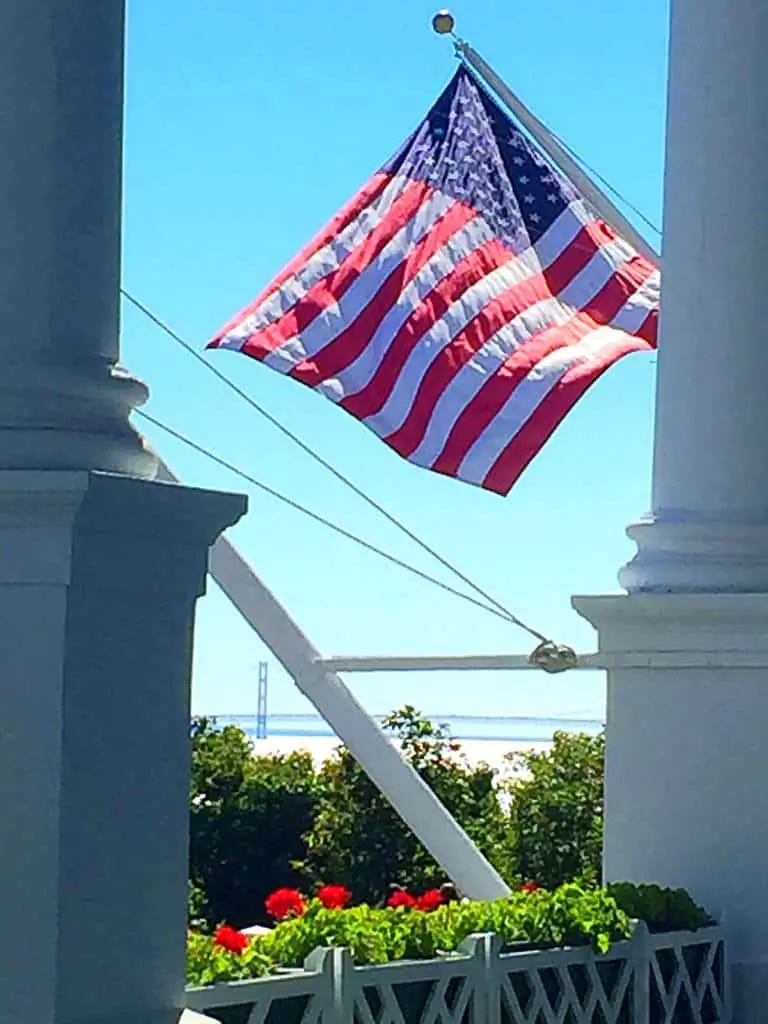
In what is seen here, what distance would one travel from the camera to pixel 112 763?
578 cm

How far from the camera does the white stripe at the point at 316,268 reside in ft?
41.1

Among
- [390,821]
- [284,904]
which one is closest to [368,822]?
[390,821]

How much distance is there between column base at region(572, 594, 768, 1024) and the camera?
9.09 m

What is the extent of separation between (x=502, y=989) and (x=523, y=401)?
17.9ft

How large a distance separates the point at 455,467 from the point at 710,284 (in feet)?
10.0

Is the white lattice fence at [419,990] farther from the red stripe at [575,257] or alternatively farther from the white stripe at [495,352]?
the red stripe at [575,257]

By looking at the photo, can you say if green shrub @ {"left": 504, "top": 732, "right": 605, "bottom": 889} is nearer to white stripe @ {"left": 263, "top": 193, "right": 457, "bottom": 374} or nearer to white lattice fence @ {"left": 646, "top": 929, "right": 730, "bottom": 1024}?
white stripe @ {"left": 263, "top": 193, "right": 457, "bottom": 374}

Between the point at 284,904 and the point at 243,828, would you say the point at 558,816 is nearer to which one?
the point at 243,828

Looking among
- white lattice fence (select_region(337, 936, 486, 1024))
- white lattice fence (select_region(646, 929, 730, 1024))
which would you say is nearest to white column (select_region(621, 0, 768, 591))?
white lattice fence (select_region(646, 929, 730, 1024))

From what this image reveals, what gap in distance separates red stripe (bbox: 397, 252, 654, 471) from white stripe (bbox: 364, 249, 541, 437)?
0.04m

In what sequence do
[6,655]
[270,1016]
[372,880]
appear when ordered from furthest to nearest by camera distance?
[372,880] < [270,1016] < [6,655]

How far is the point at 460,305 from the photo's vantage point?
42.1 feet

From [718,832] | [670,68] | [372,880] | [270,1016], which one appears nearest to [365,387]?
[670,68]

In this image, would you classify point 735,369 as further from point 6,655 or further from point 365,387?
point 6,655
